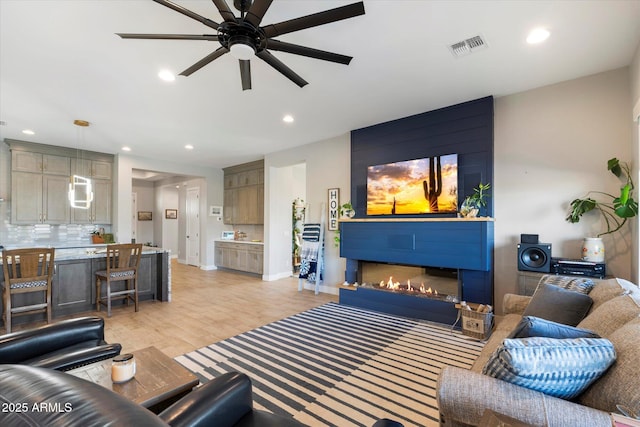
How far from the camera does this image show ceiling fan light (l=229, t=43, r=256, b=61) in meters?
1.82

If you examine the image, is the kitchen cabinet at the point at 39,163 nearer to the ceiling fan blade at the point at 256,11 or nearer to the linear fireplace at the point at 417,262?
the linear fireplace at the point at 417,262

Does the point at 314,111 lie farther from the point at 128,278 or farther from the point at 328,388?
the point at 128,278

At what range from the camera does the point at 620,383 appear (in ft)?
3.39

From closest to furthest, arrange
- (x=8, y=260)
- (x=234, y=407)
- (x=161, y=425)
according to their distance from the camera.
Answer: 1. (x=161, y=425)
2. (x=234, y=407)
3. (x=8, y=260)

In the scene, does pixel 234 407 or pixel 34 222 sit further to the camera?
pixel 34 222

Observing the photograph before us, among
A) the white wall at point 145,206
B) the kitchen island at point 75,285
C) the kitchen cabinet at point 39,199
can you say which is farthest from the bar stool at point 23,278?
the white wall at point 145,206

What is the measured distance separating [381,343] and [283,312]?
1.58 metres

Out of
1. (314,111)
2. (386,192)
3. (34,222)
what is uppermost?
(314,111)

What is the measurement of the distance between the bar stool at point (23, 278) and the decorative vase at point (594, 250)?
588 cm

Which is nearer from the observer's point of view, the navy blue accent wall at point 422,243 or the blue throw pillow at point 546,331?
the blue throw pillow at point 546,331

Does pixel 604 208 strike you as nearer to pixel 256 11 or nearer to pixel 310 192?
pixel 256 11

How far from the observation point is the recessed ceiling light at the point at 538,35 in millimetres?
2297

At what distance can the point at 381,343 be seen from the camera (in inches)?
118

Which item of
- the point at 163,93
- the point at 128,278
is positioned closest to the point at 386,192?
the point at 163,93
